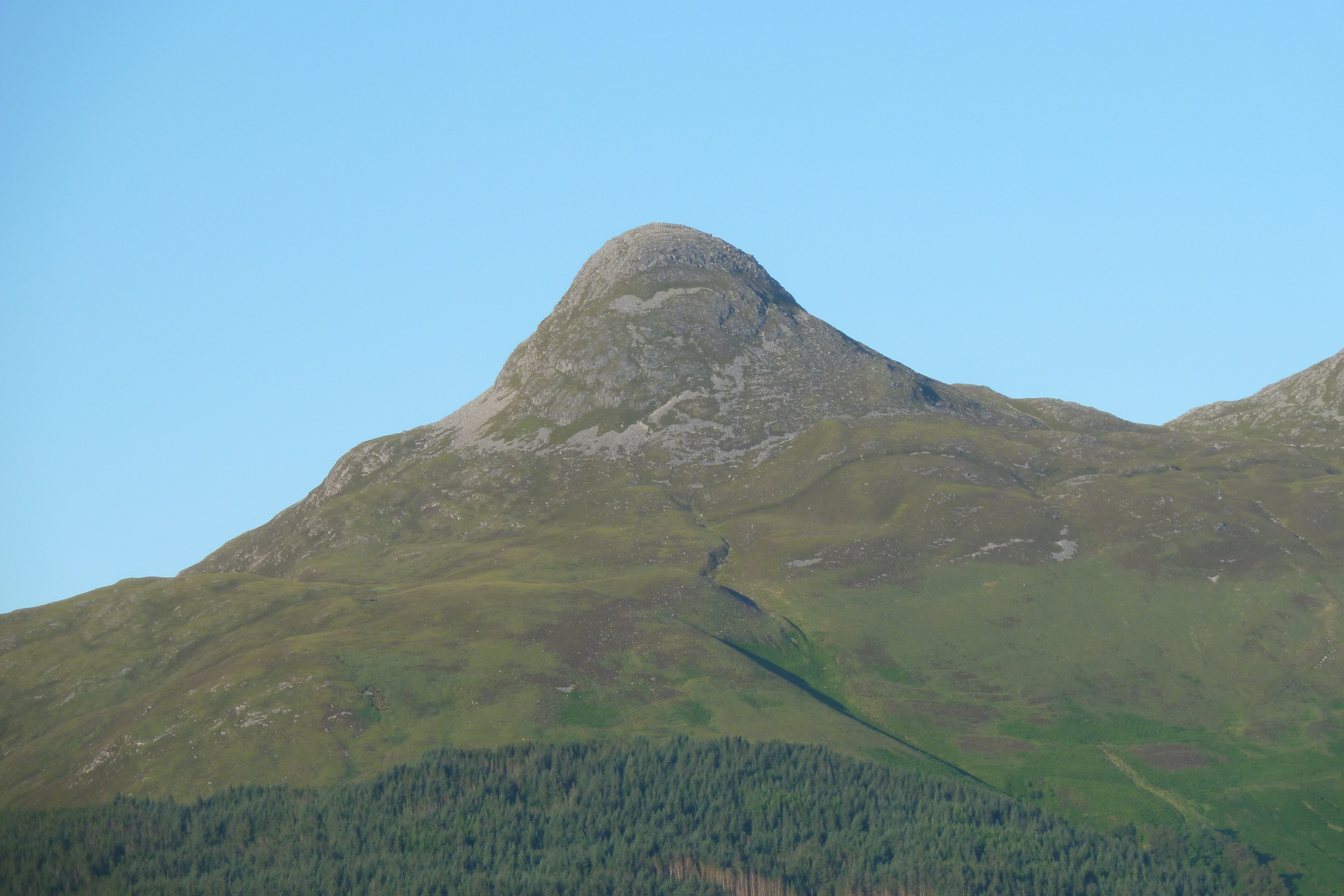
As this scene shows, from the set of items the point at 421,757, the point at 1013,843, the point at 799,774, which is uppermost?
the point at 421,757

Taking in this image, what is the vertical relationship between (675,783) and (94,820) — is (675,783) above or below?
below

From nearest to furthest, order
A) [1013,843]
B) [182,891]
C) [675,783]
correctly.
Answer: [182,891] < [1013,843] < [675,783]

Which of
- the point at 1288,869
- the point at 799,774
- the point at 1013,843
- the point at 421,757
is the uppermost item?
the point at 421,757

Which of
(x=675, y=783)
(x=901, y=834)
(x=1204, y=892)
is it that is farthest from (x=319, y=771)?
(x=1204, y=892)

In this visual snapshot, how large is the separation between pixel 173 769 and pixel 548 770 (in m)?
56.8

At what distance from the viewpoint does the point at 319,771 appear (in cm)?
19438

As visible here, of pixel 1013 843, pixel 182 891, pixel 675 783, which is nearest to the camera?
pixel 182 891

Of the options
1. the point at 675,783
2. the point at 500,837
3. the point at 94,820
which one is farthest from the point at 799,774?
the point at 94,820

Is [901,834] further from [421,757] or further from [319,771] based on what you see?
[319,771]

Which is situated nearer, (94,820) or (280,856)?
(280,856)

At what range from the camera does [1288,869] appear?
187m

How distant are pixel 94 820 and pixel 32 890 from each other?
16242mm

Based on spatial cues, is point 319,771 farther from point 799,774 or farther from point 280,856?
point 799,774

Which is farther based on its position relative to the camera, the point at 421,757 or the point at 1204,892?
the point at 421,757
